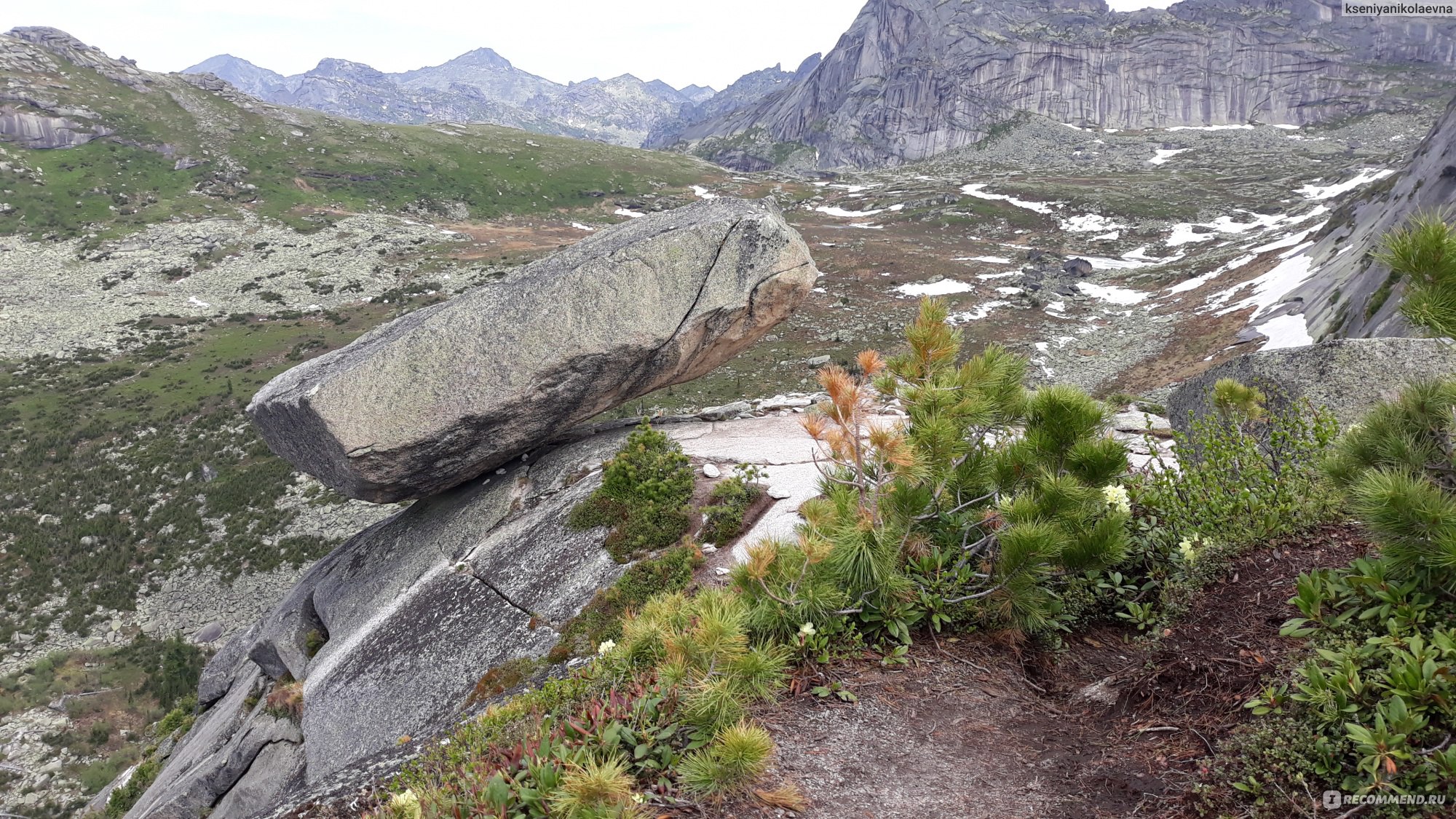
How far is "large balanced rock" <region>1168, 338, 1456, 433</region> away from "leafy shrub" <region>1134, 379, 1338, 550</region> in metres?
0.61

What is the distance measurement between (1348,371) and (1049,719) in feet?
26.5

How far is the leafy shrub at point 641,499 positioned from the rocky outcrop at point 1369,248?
727 inches

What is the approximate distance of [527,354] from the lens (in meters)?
13.1

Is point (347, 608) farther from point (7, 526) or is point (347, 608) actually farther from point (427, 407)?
point (7, 526)

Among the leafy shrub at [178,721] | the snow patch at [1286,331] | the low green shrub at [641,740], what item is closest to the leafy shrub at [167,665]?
the leafy shrub at [178,721]

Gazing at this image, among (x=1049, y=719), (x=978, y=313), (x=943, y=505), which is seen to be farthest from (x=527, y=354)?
(x=978, y=313)

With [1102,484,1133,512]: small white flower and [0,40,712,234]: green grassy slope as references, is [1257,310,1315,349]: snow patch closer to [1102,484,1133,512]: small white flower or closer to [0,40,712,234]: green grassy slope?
[1102,484,1133,512]: small white flower

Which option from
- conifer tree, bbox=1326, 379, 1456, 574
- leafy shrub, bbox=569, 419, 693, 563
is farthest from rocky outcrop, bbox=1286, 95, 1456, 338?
leafy shrub, bbox=569, 419, 693, 563

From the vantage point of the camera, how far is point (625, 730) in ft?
17.3

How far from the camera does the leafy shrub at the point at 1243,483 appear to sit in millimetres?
6570

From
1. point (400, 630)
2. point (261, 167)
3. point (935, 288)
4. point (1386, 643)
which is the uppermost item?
point (261, 167)

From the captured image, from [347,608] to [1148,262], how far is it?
7107cm

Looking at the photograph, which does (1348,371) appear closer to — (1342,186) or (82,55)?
(1342,186)

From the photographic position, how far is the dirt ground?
15.8 feet
